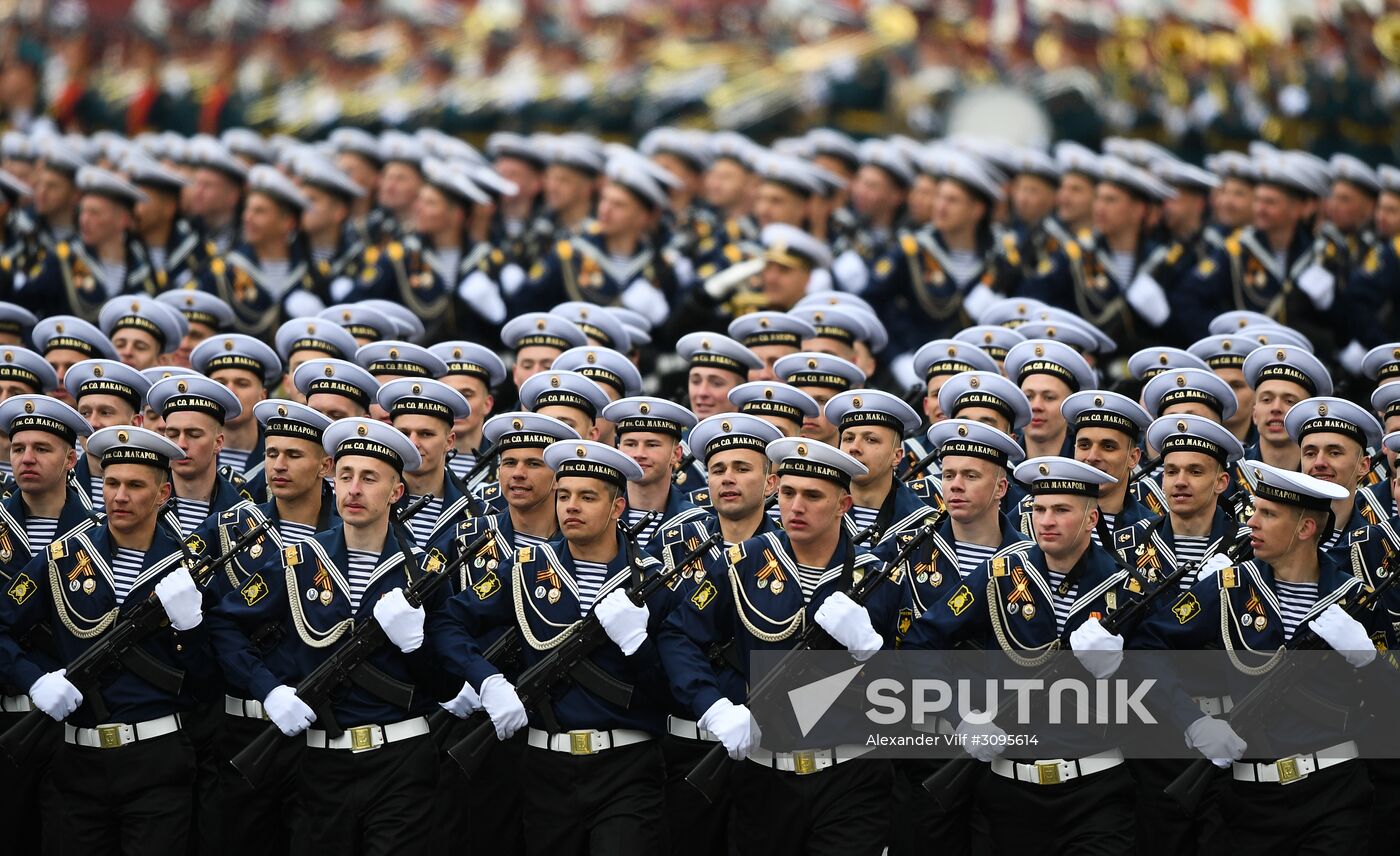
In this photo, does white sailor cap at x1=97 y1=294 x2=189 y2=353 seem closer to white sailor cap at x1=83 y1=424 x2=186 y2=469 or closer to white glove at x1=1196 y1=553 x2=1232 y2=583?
white sailor cap at x1=83 y1=424 x2=186 y2=469

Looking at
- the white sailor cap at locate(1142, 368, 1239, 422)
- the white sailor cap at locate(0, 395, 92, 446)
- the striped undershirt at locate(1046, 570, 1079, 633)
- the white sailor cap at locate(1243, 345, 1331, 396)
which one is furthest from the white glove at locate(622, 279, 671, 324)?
the striped undershirt at locate(1046, 570, 1079, 633)

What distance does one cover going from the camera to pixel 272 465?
1065cm

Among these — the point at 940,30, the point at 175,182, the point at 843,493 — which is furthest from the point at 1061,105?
the point at 843,493

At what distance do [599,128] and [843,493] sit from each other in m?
16.2

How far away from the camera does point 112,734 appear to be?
9836mm

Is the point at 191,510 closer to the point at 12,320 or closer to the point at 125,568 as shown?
the point at 125,568

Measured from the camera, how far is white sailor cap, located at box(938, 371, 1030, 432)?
1150cm

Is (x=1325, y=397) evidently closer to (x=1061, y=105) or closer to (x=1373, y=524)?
(x=1373, y=524)

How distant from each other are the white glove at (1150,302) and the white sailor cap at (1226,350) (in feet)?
9.50

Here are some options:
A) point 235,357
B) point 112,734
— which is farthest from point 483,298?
point 112,734

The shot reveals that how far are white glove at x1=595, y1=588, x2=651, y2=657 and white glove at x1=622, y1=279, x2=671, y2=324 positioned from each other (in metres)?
6.83

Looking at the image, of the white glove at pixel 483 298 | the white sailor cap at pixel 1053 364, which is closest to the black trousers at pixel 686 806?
the white sailor cap at pixel 1053 364

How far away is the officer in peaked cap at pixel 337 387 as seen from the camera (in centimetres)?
1197

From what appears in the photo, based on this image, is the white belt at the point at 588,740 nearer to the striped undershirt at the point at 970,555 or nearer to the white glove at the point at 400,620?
the white glove at the point at 400,620
